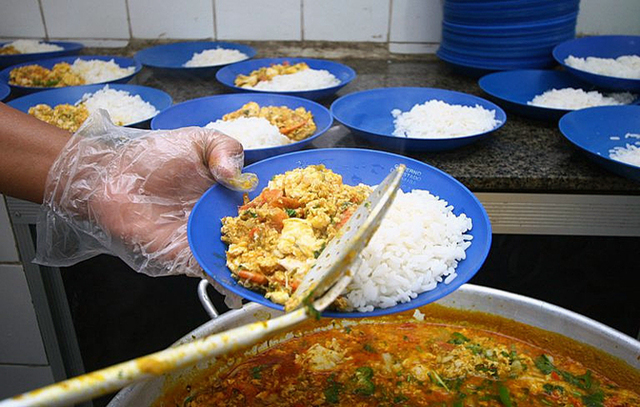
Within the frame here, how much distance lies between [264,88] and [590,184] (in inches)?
55.4

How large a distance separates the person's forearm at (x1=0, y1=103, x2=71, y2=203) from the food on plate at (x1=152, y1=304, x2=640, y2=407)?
68cm

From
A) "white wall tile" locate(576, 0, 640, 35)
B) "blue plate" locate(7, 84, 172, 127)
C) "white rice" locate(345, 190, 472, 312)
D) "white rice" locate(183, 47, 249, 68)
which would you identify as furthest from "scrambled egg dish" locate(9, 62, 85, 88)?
"white wall tile" locate(576, 0, 640, 35)

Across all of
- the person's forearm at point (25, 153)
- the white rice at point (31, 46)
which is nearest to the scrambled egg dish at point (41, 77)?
the white rice at point (31, 46)

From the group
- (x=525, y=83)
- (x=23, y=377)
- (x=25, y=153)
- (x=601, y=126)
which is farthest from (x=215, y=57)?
(x=601, y=126)

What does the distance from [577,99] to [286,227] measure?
163 centimetres

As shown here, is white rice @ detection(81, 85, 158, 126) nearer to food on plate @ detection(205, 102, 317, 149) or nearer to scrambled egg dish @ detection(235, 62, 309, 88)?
food on plate @ detection(205, 102, 317, 149)

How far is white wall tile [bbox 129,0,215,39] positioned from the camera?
282cm

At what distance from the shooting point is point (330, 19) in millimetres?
2865

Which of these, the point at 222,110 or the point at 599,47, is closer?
the point at 222,110

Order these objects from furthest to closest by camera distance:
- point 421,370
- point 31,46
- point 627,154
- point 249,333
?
point 31,46
point 627,154
point 421,370
point 249,333

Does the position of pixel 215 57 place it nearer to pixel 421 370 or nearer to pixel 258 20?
pixel 258 20

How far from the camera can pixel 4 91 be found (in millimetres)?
2123

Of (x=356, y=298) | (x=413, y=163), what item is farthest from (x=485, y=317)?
(x=356, y=298)

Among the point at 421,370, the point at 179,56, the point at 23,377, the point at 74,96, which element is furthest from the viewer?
the point at 179,56
